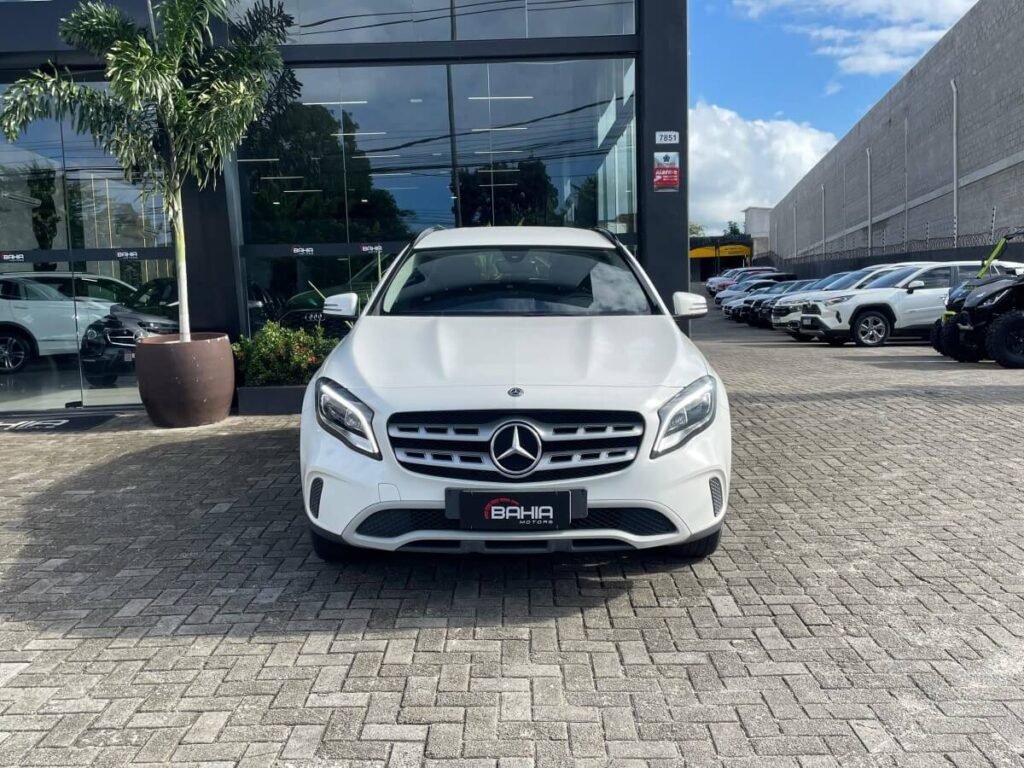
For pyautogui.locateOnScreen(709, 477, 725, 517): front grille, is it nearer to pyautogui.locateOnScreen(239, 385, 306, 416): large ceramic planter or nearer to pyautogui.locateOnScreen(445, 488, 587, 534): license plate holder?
pyautogui.locateOnScreen(445, 488, 587, 534): license plate holder

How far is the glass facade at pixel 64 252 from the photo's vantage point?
10.2 meters

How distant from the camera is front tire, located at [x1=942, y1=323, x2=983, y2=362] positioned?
43.3 feet

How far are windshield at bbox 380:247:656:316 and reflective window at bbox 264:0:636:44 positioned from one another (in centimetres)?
536

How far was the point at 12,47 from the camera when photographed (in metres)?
9.69

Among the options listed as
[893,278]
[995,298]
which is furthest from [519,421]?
[893,278]

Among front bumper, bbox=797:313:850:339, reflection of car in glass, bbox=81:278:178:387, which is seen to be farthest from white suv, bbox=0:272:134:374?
front bumper, bbox=797:313:850:339

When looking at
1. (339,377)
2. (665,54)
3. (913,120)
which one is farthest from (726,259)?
(339,377)

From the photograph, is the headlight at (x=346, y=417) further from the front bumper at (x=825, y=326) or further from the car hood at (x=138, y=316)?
the front bumper at (x=825, y=326)

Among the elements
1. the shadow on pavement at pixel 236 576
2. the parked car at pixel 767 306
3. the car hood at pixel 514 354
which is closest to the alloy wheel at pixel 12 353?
the shadow on pavement at pixel 236 576

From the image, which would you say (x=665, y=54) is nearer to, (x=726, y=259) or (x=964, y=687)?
(x=964, y=687)

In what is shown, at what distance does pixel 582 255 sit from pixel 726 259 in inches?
3351

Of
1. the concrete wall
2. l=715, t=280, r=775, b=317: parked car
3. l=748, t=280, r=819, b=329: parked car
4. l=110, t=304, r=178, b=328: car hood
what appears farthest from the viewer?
l=715, t=280, r=775, b=317: parked car

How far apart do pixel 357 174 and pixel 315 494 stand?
7273 mm

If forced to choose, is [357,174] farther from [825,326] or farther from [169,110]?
[825,326]
